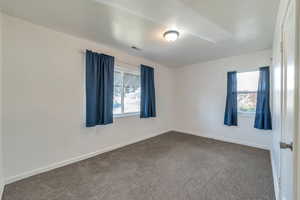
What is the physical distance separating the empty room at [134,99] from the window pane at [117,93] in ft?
0.08

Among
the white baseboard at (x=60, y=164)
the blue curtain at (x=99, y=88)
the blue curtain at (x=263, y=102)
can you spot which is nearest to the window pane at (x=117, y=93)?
the blue curtain at (x=99, y=88)

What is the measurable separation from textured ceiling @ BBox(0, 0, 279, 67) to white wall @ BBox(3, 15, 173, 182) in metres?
0.28

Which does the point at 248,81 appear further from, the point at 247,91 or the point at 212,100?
the point at 212,100

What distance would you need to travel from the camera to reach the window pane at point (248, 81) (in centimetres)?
359

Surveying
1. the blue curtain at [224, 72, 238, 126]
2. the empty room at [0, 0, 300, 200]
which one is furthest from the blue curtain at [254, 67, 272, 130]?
the blue curtain at [224, 72, 238, 126]

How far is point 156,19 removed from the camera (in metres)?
2.05

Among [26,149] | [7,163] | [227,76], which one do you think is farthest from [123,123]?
[227,76]

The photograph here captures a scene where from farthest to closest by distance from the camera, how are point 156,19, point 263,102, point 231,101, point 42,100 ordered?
1. point 231,101
2. point 263,102
3. point 42,100
4. point 156,19

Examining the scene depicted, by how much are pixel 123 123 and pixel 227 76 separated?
3.18 metres

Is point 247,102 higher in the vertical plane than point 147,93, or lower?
lower

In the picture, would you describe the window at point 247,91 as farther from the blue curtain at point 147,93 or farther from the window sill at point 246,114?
the blue curtain at point 147,93

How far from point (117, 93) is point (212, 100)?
113 inches

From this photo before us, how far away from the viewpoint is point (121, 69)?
3592mm

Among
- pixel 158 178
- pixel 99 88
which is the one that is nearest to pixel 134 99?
pixel 99 88
